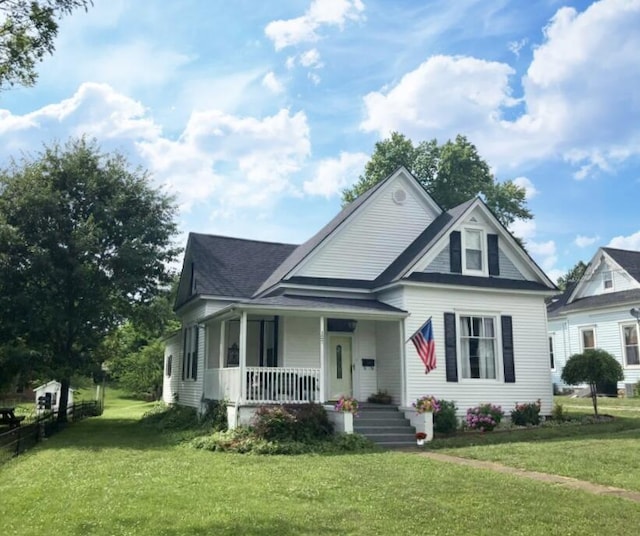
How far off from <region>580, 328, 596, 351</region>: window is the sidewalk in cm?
2049

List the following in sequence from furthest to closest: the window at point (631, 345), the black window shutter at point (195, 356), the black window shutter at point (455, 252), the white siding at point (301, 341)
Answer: the window at point (631, 345) → the black window shutter at point (195, 356) → the black window shutter at point (455, 252) → the white siding at point (301, 341)

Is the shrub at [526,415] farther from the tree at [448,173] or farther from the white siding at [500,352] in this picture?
the tree at [448,173]

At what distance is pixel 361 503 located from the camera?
7.48m

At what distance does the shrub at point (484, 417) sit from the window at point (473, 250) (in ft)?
14.0

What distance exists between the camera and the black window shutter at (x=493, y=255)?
18.3 m

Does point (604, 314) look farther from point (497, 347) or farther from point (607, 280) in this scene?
point (497, 347)

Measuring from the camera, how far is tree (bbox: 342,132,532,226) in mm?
39438

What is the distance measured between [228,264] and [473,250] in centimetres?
867

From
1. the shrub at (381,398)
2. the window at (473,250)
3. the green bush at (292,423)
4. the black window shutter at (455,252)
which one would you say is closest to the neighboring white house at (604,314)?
the window at (473,250)

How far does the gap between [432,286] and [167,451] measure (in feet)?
28.3

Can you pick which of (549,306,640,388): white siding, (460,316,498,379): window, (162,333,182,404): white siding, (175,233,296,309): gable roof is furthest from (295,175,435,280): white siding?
(549,306,640,388): white siding

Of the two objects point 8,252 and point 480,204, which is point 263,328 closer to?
point 480,204

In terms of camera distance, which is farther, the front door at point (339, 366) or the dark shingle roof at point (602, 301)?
the dark shingle roof at point (602, 301)

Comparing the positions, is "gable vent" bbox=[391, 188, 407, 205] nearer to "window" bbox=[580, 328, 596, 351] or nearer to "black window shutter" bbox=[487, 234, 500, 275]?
"black window shutter" bbox=[487, 234, 500, 275]
